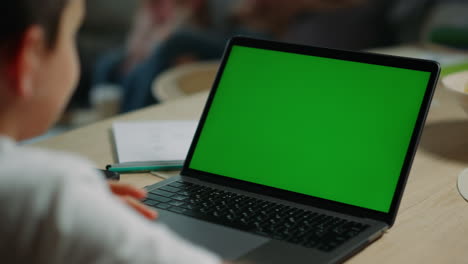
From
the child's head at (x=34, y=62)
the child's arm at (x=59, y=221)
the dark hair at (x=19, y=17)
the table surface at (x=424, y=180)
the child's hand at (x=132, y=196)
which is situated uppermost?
the dark hair at (x=19, y=17)

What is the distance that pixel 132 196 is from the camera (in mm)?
818

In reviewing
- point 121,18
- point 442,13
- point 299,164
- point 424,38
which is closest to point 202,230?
point 299,164

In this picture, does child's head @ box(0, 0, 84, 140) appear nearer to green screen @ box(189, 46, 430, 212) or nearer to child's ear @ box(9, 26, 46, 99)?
child's ear @ box(9, 26, 46, 99)

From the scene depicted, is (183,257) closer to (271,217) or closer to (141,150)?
(271,217)

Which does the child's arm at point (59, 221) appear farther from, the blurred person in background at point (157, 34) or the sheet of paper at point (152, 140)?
the blurred person in background at point (157, 34)

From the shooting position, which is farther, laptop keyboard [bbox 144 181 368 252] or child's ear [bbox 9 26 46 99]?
laptop keyboard [bbox 144 181 368 252]

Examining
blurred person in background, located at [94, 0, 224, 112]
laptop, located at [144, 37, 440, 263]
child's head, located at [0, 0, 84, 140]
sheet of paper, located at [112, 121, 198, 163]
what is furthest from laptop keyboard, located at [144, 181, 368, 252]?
blurred person in background, located at [94, 0, 224, 112]

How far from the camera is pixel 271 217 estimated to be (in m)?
0.82

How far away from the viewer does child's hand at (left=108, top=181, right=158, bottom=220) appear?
780 mm

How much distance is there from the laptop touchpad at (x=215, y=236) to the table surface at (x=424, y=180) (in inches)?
4.6

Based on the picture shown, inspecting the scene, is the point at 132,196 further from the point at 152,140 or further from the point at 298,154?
the point at 152,140

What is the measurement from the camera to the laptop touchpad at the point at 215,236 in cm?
75

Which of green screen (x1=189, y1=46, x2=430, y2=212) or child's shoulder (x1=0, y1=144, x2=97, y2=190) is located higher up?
child's shoulder (x1=0, y1=144, x2=97, y2=190)

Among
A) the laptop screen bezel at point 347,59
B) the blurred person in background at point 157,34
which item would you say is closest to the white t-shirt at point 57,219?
the laptop screen bezel at point 347,59
